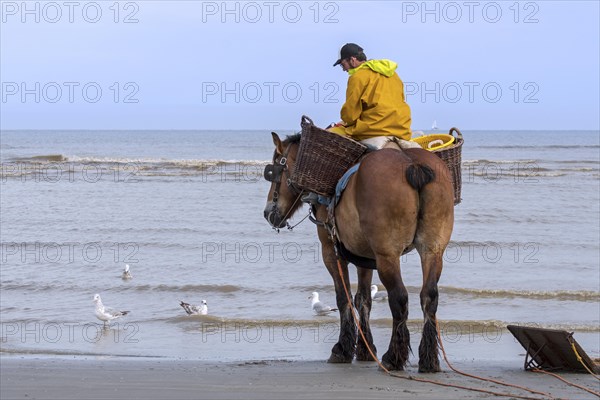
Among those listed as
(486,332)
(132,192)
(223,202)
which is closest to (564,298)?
(486,332)

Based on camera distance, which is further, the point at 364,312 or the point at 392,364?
the point at 364,312

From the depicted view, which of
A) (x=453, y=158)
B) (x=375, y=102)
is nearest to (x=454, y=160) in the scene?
(x=453, y=158)

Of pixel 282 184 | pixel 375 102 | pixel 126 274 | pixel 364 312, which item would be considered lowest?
pixel 126 274

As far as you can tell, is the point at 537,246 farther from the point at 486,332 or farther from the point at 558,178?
the point at 558,178

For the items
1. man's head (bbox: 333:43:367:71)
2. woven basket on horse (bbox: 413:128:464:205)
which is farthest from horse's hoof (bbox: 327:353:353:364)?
man's head (bbox: 333:43:367:71)

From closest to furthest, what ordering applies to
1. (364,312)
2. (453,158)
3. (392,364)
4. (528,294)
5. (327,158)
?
1. (392,364)
2. (327,158)
3. (453,158)
4. (364,312)
5. (528,294)

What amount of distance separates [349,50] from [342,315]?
7.61ft

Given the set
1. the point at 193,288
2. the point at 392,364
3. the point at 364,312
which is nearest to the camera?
the point at 392,364

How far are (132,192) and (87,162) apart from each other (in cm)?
1888

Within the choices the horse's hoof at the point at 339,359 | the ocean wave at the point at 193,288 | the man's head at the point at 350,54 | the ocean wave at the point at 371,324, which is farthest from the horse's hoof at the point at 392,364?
the ocean wave at the point at 193,288

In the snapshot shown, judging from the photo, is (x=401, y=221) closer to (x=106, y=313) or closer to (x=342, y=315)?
(x=342, y=315)

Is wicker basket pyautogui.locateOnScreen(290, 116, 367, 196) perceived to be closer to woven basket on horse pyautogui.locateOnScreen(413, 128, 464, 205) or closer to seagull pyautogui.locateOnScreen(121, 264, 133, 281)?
woven basket on horse pyautogui.locateOnScreen(413, 128, 464, 205)

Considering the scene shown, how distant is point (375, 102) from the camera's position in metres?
7.41

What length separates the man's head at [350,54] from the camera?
7.62 m
